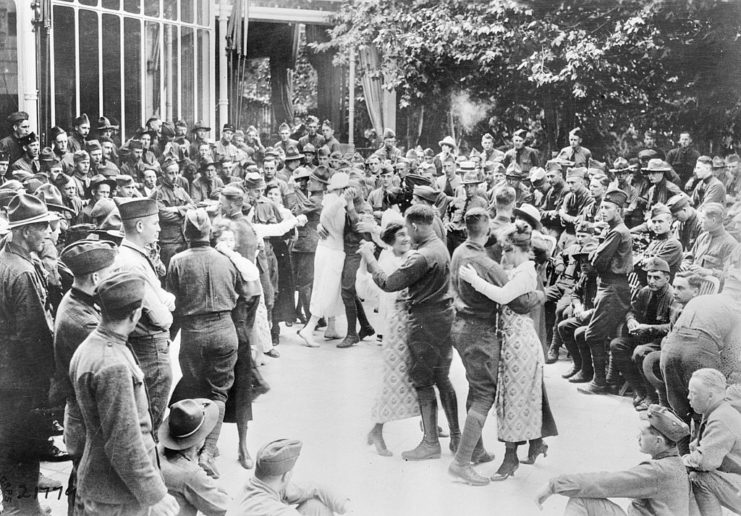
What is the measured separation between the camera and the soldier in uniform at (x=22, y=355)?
3.83m

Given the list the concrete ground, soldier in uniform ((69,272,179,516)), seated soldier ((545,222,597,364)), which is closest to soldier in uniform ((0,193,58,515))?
the concrete ground

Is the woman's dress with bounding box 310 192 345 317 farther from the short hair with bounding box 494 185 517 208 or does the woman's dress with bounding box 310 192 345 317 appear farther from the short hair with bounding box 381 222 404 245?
the short hair with bounding box 381 222 404 245

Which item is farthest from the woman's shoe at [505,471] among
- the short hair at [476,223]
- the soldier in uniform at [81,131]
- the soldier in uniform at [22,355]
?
the soldier in uniform at [81,131]

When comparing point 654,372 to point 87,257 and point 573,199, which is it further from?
point 87,257

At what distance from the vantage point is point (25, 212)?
3.93 metres

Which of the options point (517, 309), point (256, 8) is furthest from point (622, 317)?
point (256, 8)

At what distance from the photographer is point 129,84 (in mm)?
11406

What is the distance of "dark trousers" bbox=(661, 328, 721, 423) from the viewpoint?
4375 millimetres

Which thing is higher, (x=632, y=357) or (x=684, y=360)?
(x=684, y=360)

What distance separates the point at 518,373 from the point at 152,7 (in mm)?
9178

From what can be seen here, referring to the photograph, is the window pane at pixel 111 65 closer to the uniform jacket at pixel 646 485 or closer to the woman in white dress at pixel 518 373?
the woman in white dress at pixel 518 373

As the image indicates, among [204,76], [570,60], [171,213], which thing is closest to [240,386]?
[171,213]

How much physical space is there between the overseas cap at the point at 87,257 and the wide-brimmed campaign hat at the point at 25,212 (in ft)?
1.33

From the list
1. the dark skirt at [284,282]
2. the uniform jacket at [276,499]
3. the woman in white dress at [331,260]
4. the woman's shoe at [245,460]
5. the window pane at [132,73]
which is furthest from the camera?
the window pane at [132,73]
